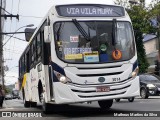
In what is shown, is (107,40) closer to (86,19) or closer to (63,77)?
(86,19)

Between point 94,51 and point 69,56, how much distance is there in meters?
0.77

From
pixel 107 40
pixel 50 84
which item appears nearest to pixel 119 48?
pixel 107 40

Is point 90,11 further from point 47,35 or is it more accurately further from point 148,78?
point 148,78

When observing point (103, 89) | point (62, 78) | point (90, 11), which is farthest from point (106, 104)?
point (90, 11)

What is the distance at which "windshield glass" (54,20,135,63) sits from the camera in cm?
1252

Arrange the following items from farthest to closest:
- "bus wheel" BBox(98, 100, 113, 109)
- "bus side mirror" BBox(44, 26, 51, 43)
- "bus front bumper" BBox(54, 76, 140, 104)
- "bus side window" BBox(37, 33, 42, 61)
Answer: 1. "bus wheel" BBox(98, 100, 113, 109)
2. "bus side window" BBox(37, 33, 42, 61)
3. "bus side mirror" BBox(44, 26, 51, 43)
4. "bus front bumper" BBox(54, 76, 140, 104)

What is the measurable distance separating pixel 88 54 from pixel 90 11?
4.66 ft

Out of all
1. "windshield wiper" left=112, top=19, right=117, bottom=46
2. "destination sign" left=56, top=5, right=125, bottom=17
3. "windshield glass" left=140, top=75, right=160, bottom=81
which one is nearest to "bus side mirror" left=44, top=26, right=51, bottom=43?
"destination sign" left=56, top=5, right=125, bottom=17

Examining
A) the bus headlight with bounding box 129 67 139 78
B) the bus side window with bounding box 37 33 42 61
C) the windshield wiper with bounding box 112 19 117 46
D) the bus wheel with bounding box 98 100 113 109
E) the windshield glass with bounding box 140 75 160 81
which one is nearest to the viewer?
the windshield wiper with bounding box 112 19 117 46

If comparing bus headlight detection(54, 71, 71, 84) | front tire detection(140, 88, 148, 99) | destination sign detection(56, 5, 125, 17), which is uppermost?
destination sign detection(56, 5, 125, 17)

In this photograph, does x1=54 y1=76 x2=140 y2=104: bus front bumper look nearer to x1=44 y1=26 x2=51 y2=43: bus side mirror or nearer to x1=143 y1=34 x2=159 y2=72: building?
x1=44 y1=26 x2=51 y2=43: bus side mirror

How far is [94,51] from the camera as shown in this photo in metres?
12.6

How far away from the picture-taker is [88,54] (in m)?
12.6

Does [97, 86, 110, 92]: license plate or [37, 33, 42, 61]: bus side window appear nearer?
A: [97, 86, 110, 92]: license plate
